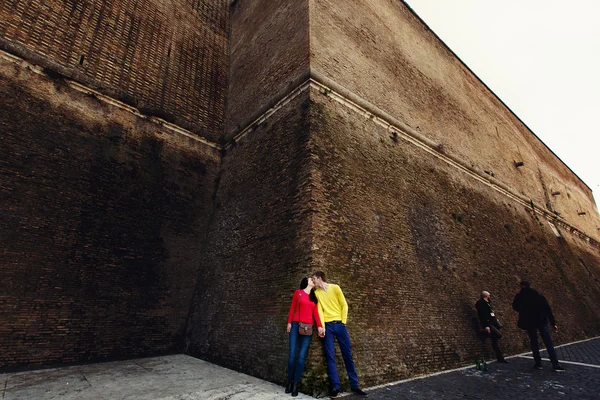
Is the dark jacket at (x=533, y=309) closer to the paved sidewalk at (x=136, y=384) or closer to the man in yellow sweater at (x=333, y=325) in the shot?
the man in yellow sweater at (x=333, y=325)

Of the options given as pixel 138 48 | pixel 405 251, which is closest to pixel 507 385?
pixel 405 251

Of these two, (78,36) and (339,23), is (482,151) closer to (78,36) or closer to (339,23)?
(339,23)

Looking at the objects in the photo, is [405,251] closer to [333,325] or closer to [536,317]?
[536,317]

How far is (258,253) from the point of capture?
6.17m

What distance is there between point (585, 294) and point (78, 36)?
1921cm

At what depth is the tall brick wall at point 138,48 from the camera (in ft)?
22.7

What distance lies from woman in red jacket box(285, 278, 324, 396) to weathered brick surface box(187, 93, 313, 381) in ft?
1.93

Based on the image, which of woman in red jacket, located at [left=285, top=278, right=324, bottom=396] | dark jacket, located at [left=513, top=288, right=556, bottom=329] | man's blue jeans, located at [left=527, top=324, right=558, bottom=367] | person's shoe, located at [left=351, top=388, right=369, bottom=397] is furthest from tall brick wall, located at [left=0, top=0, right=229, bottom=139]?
man's blue jeans, located at [left=527, top=324, right=558, bottom=367]

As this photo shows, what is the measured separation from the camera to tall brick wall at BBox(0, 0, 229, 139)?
22.7 feet

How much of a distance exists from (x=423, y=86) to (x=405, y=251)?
6.98 metres

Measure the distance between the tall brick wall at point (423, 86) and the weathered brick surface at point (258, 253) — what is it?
2.23 m

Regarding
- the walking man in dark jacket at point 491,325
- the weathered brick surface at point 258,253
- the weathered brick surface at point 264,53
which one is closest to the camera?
the weathered brick surface at point 258,253

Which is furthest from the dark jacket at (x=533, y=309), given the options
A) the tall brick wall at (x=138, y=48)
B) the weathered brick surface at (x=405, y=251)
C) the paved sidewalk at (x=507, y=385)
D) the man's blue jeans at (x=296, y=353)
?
the tall brick wall at (x=138, y=48)

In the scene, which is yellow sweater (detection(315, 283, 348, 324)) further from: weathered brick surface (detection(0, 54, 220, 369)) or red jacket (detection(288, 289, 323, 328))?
weathered brick surface (detection(0, 54, 220, 369))
